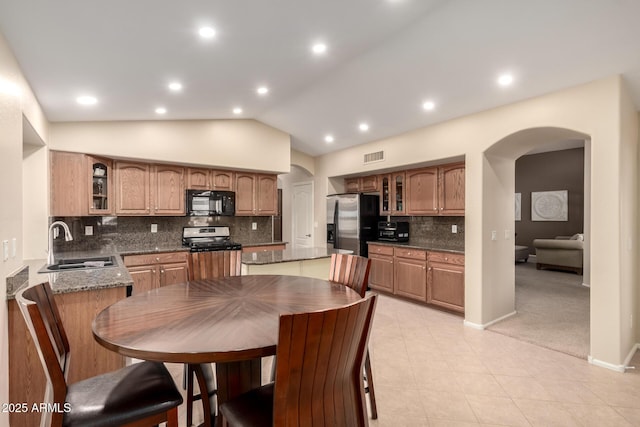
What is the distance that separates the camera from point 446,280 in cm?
430

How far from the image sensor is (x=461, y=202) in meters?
4.31

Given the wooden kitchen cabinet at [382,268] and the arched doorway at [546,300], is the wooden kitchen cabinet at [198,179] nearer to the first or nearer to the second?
the wooden kitchen cabinet at [382,268]

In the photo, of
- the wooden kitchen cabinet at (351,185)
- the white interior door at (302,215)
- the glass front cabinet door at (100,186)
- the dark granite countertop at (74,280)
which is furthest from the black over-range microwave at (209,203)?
the wooden kitchen cabinet at (351,185)

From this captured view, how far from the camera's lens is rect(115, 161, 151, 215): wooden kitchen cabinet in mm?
4348

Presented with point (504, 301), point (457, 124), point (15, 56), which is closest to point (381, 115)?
point (457, 124)

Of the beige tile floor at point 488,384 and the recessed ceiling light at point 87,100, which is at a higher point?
the recessed ceiling light at point 87,100

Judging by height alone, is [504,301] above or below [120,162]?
below

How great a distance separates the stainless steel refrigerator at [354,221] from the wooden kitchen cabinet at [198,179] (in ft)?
7.55

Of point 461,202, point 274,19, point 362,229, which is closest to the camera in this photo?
point 274,19

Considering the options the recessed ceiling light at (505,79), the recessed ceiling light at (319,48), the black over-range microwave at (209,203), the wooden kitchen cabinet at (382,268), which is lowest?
the wooden kitchen cabinet at (382,268)

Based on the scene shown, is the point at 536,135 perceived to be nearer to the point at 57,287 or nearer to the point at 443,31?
the point at 443,31

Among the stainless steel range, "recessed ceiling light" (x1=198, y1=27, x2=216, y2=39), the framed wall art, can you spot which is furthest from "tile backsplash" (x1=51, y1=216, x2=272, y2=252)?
the framed wall art

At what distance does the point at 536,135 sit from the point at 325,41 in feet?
8.44

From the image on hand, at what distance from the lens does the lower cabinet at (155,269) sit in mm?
4152
